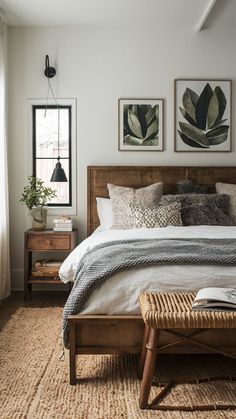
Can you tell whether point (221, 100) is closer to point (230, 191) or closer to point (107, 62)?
point (230, 191)

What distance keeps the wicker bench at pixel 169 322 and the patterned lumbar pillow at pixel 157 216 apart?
161 cm

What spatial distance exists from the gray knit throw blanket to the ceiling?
7.74ft

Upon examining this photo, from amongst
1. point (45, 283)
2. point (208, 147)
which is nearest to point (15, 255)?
point (45, 283)

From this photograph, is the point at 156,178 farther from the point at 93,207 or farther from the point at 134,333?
the point at 134,333

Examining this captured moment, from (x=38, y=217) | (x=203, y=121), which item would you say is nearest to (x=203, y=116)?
(x=203, y=121)

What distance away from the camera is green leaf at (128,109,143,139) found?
521 centimetres

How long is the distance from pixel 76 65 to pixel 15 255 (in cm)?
203

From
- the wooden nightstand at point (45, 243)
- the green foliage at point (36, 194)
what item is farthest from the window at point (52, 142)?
the wooden nightstand at point (45, 243)

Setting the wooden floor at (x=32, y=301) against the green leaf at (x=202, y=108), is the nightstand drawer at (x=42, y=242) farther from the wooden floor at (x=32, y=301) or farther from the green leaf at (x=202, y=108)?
the green leaf at (x=202, y=108)

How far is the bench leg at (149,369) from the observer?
2.43 metres

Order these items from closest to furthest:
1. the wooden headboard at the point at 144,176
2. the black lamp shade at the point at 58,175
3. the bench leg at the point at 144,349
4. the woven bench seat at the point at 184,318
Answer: the woven bench seat at the point at 184,318 < the bench leg at the point at 144,349 < the black lamp shade at the point at 58,175 < the wooden headboard at the point at 144,176

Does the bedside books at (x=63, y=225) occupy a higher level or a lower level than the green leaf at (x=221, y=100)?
lower


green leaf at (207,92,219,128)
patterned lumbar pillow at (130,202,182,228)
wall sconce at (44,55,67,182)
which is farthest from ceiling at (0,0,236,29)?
patterned lumbar pillow at (130,202,182,228)

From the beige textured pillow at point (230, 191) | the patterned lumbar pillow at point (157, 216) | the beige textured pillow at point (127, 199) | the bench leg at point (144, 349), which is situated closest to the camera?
the bench leg at point (144, 349)
